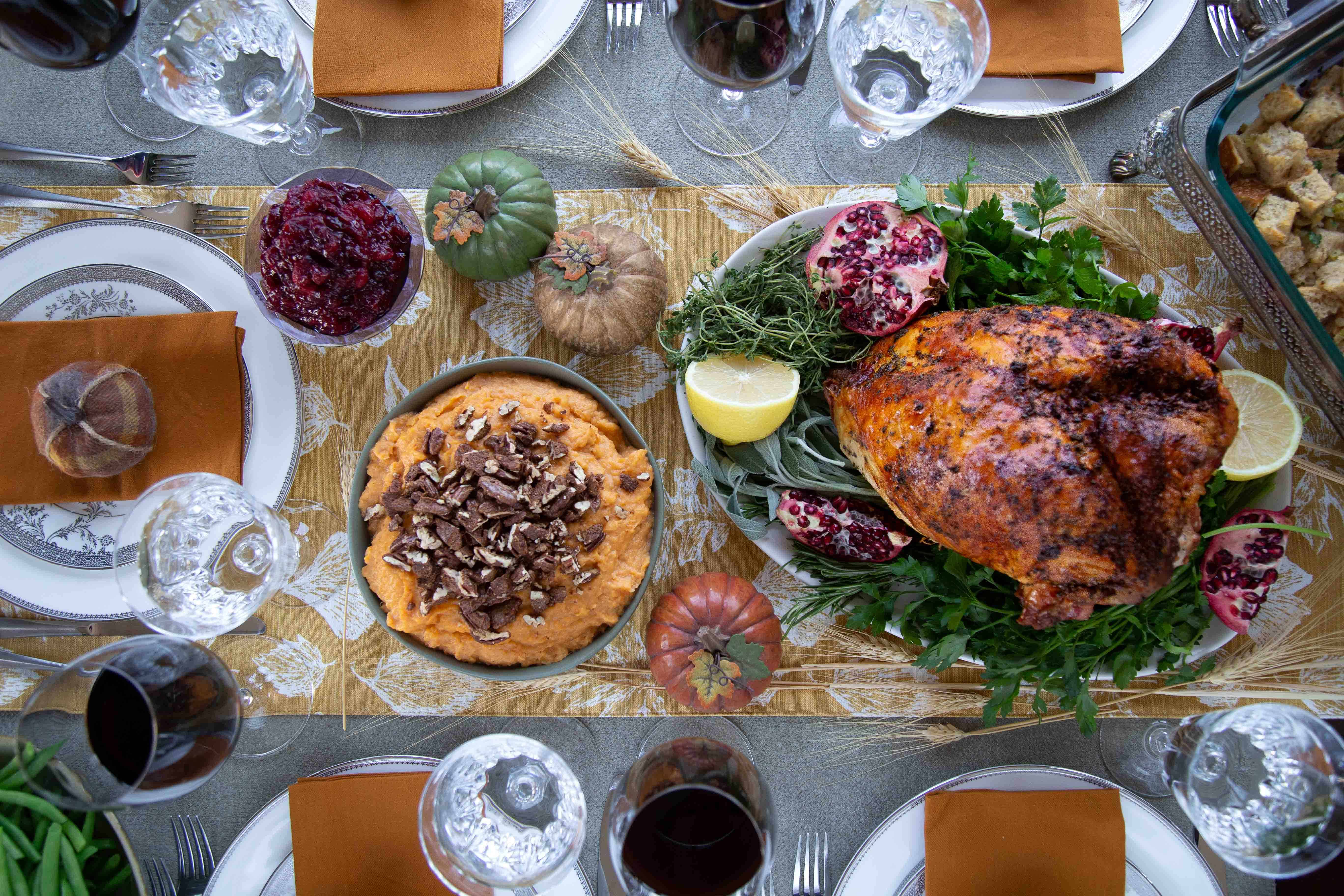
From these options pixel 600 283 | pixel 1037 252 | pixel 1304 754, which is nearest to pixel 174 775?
pixel 600 283

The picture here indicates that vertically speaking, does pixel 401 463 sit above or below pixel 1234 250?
below

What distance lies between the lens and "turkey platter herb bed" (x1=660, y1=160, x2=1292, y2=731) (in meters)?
2.00

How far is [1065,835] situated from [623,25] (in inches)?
105

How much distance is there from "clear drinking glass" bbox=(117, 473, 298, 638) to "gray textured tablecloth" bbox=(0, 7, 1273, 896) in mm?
481

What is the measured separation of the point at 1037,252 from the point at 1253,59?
2.51ft

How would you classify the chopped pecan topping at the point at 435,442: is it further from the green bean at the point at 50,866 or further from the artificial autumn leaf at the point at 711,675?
the green bean at the point at 50,866

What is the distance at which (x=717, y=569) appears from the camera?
2.33 meters

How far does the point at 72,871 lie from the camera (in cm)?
211

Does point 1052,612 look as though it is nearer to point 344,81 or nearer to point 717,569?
point 717,569

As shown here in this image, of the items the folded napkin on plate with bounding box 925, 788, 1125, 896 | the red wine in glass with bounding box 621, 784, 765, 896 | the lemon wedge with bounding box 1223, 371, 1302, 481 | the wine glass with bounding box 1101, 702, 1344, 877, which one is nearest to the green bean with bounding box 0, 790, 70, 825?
the red wine in glass with bounding box 621, 784, 765, 896

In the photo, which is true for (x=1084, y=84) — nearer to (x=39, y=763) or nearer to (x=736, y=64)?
(x=736, y=64)

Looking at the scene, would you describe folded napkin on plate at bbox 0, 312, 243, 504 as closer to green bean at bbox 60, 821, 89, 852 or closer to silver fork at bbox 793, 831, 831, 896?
green bean at bbox 60, 821, 89, 852

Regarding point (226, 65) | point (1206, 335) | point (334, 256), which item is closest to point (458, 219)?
point (334, 256)

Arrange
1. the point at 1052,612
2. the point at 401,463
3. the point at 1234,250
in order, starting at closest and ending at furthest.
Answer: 1. the point at 1052,612
2. the point at 401,463
3. the point at 1234,250
